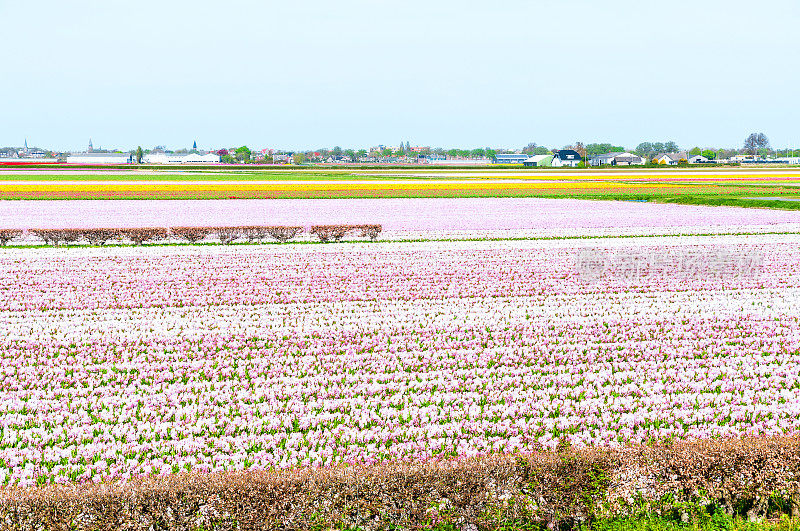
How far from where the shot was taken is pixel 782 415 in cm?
1024

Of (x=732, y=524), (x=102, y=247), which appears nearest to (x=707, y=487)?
(x=732, y=524)

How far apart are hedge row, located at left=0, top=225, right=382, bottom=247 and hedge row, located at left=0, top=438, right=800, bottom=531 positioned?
898 inches

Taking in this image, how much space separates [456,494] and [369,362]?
6.15m

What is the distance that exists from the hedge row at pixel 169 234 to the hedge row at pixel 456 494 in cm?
2282

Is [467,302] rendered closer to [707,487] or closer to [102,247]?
[707,487]

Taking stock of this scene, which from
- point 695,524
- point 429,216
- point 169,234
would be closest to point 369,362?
point 695,524

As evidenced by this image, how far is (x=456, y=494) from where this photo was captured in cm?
647

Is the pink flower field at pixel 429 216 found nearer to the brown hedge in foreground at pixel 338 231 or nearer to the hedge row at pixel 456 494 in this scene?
the brown hedge in foreground at pixel 338 231

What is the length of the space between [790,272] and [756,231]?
12244mm

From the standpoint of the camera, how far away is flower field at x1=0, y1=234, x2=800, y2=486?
9.27m

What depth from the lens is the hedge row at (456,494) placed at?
6.12 m

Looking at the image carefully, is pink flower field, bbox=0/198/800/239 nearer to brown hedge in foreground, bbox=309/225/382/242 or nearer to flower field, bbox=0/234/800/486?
brown hedge in foreground, bbox=309/225/382/242

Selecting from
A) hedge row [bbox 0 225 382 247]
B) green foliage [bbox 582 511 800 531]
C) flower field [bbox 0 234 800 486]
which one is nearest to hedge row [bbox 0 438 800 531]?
green foliage [bbox 582 511 800 531]

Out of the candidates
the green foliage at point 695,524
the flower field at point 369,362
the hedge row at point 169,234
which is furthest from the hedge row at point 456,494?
the hedge row at point 169,234
